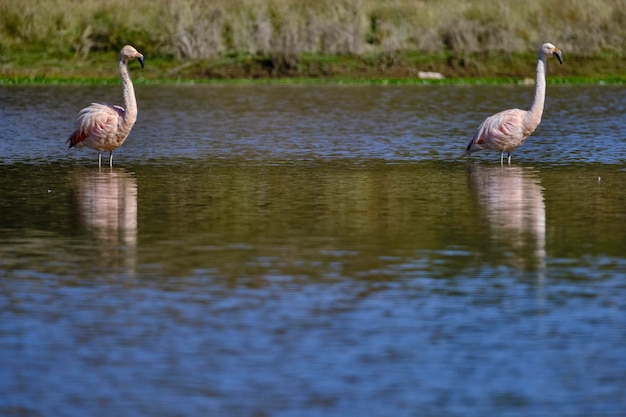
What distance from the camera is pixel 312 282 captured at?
34.7ft

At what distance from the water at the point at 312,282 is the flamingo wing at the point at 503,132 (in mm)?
378

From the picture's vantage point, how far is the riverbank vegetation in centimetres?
3900

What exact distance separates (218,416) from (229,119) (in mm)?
A: 20367

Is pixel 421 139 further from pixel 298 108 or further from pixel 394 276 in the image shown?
pixel 394 276

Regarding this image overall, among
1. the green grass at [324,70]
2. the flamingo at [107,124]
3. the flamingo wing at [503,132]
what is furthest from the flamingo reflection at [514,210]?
the green grass at [324,70]

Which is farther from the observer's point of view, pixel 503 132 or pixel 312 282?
pixel 503 132

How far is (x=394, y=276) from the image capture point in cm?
1080

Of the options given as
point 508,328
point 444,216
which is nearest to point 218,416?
point 508,328

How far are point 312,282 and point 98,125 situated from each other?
29.5ft

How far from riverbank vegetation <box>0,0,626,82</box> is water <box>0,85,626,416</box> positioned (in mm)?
17678

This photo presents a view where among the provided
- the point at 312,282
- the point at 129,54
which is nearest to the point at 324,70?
the point at 129,54

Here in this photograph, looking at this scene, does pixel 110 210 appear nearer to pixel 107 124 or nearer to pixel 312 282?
pixel 312 282

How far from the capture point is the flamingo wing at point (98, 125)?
19.0 metres

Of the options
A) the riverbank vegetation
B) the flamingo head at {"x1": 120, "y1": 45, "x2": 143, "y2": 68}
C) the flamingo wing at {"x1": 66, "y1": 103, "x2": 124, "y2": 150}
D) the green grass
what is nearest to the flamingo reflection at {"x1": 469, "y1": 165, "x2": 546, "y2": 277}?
the flamingo wing at {"x1": 66, "y1": 103, "x2": 124, "y2": 150}
